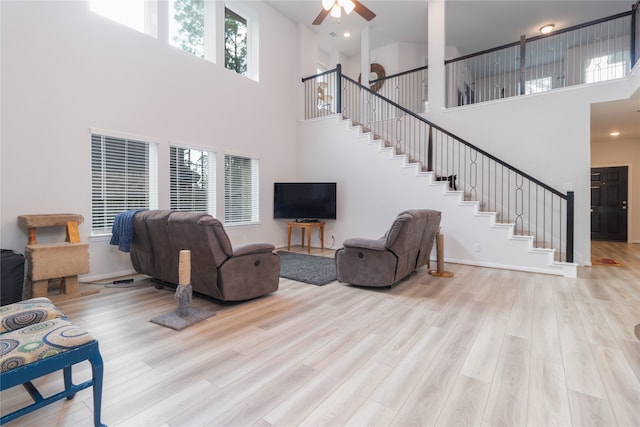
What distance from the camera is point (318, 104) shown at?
763cm

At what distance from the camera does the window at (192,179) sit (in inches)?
200

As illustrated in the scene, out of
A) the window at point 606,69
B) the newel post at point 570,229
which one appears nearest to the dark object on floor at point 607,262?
the newel post at point 570,229

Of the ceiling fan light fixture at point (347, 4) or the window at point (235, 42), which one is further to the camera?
the window at point (235, 42)

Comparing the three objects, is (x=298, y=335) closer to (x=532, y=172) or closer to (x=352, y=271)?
(x=352, y=271)

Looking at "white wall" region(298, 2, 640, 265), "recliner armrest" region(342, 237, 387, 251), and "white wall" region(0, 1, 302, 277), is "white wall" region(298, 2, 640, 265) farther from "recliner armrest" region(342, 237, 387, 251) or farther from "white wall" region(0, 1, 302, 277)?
"white wall" region(0, 1, 302, 277)

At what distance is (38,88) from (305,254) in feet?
15.2

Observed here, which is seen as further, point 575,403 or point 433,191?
point 433,191

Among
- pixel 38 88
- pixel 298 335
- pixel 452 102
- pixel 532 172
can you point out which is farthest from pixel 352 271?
pixel 452 102

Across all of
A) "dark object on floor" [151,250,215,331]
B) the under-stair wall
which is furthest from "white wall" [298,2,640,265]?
"dark object on floor" [151,250,215,331]

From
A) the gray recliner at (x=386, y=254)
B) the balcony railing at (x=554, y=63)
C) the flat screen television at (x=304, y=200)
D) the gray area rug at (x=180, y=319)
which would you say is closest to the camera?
the gray area rug at (x=180, y=319)

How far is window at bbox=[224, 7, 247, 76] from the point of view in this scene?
602 cm

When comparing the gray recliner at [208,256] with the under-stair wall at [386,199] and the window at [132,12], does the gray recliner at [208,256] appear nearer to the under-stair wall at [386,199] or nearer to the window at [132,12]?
the window at [132,12]

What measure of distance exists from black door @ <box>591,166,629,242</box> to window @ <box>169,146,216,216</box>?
9.82 meters

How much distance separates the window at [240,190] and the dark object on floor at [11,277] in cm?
324
